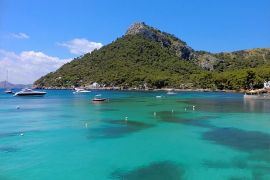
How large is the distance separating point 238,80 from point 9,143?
14583cm

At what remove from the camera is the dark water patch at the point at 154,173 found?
2238cm

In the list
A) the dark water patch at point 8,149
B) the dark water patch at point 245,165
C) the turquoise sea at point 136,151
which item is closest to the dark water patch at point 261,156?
the turquoise sea at point 136,151

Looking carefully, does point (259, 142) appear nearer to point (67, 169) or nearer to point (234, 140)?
point (234, 140)

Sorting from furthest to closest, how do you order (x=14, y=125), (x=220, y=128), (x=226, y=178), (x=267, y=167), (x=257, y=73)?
(x=257, y=73), (x=14, y=125), (x=220, y=128), (x=267, y=167), (x=226, y=178)

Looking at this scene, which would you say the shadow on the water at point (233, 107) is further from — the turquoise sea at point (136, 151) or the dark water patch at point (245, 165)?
the dark water patch at point (245, 165)

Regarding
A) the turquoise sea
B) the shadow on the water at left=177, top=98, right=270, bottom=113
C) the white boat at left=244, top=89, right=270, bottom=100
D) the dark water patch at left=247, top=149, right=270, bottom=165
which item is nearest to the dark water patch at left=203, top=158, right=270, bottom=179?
the turquoise sea

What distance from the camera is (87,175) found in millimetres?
23703

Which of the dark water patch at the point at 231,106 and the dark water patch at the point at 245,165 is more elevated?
the dark water patch at the point at 231,106

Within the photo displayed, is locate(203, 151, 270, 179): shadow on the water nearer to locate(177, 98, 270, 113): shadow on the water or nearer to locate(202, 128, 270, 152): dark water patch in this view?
locate(202, 128, 270, 152): dark water patch

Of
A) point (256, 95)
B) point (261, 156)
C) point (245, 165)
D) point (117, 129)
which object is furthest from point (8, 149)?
point (256, 95)

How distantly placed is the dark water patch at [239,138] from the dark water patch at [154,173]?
902cm

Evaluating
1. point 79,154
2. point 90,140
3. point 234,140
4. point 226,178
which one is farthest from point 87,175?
point 234,140

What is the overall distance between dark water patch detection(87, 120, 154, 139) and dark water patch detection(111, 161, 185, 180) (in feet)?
44.0

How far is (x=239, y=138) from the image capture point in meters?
Result: 36.3
